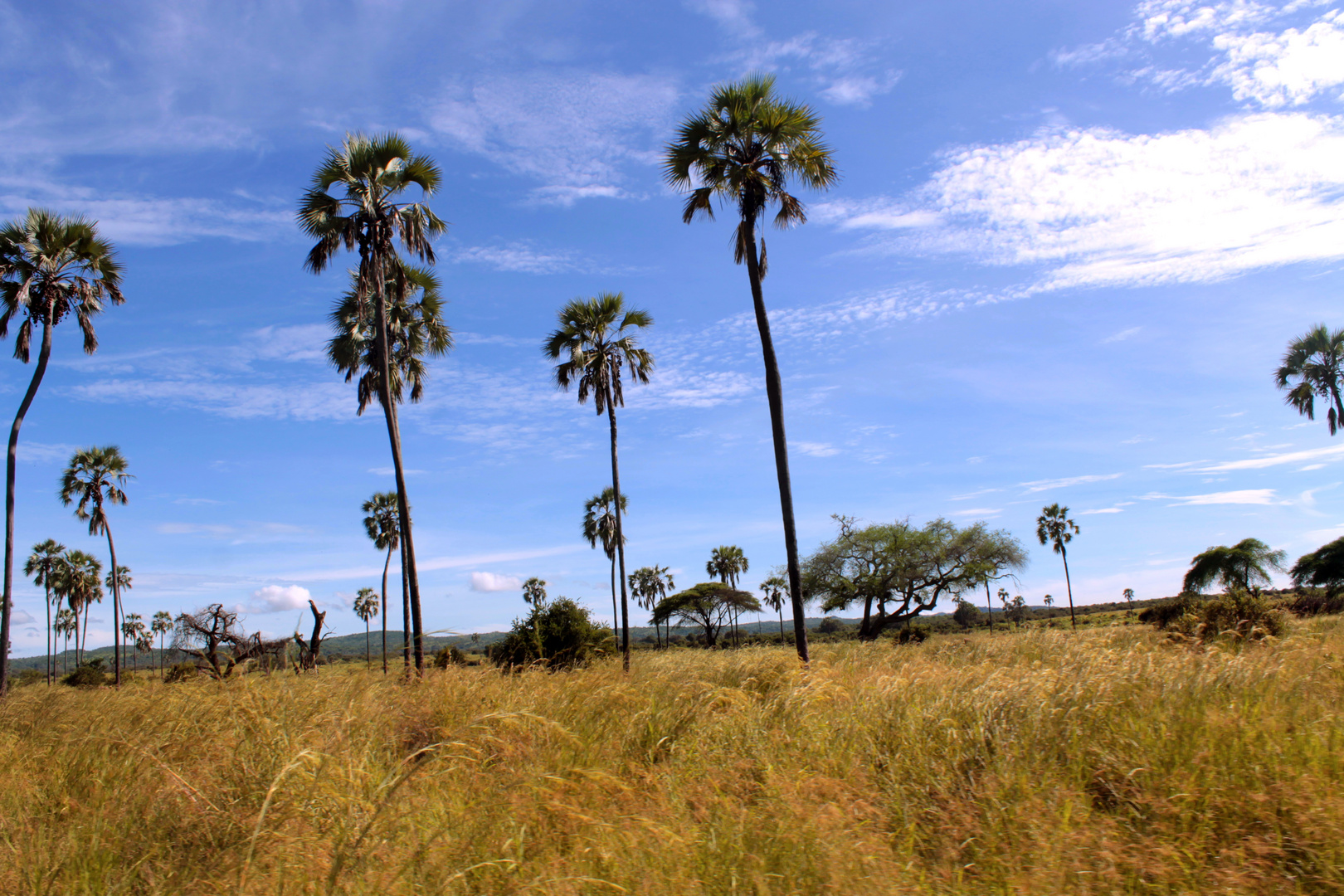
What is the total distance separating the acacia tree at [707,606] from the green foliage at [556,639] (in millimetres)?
43102

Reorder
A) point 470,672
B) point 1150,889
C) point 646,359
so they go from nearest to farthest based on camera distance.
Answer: point 1150,889, point 470,672, point 646,359

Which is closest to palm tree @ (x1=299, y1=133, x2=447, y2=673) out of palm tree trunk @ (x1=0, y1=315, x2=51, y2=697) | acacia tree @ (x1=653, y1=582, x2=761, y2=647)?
palm tree trunk @ (x1=0, y1=315, x2=51, y2=697)

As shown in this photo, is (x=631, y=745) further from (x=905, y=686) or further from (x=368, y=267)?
(x=368, y=267)

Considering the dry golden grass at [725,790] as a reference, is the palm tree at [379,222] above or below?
above

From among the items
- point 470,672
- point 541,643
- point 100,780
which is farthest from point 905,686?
point 541,643

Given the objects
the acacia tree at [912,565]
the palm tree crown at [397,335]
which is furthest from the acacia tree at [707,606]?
the palm tree crown at [397,335]

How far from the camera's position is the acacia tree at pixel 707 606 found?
5906 centimetres

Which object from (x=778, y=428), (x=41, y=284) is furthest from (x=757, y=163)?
(x=41, y=284)

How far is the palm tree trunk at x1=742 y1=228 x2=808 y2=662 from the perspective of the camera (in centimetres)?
1461

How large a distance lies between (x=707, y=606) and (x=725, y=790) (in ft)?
183

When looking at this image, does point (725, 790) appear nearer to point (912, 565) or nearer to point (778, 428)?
point (778, 428)

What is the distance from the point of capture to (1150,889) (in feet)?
11.6

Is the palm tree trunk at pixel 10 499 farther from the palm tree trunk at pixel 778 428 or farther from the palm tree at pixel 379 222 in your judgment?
the palm tree trunk at pixel 778 428

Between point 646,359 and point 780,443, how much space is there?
12760 millimetres
